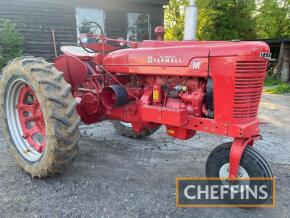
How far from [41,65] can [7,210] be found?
1.44 meters

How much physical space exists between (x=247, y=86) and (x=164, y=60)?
832 millimetres

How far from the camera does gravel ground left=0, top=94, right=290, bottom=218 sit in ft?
9.21

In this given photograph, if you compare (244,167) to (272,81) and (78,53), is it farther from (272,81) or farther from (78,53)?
(272,81)

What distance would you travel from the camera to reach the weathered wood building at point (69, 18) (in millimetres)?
9844

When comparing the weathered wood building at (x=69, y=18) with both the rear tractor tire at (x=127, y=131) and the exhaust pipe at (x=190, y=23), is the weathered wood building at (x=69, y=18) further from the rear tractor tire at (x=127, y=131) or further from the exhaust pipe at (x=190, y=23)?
the rear tractor tire at (x=127, y=131)

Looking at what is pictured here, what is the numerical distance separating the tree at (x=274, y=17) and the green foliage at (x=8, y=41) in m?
16.3

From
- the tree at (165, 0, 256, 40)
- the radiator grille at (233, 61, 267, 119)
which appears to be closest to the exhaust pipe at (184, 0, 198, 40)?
the radiator grille at (233, 61, 267, 119)

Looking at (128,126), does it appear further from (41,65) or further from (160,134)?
(41,65)

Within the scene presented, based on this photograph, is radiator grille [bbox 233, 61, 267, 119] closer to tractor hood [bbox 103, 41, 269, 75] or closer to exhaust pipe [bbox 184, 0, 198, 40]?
tractor hood [bbox 103, 41, 269, 75]

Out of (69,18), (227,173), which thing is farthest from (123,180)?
(69,18)

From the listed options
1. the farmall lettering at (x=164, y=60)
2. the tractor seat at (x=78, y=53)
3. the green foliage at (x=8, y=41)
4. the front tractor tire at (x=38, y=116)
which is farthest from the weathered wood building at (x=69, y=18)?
the farmall lettering at (x=164, y=60)

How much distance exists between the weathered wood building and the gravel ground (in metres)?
5.35

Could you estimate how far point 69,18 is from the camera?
10633 millimetres

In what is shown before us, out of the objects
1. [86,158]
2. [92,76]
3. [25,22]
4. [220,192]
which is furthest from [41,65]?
[25,22]
